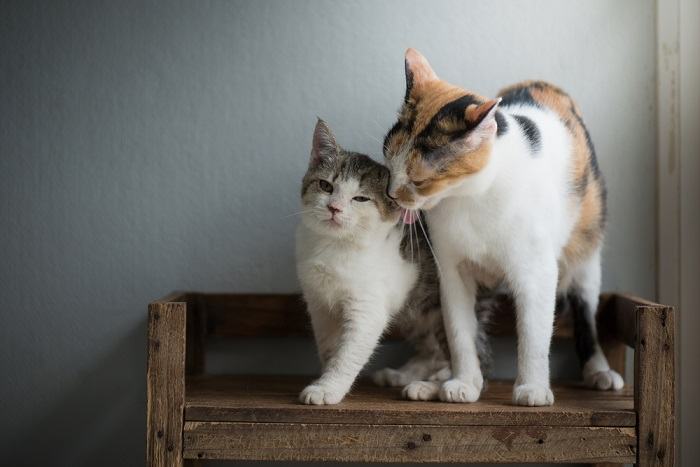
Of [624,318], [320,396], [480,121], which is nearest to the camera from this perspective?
[480,121]

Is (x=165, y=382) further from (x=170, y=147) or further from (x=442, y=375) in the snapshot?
(x=170, y=147)

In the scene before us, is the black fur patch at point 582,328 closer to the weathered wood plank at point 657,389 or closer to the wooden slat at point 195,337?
the weathered wood plank at point 657,389

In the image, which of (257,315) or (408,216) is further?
(257,315)

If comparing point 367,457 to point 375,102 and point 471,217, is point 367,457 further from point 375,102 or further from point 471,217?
point 375,102

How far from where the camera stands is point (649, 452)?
1.20 meters

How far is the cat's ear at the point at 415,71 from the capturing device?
4.36 ft

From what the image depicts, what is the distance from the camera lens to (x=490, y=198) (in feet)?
4.22

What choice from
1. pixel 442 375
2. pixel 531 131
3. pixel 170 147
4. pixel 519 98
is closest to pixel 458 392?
pixel 442 375

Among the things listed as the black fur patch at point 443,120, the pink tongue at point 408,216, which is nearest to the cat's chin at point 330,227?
the pink tongue at point 408,216

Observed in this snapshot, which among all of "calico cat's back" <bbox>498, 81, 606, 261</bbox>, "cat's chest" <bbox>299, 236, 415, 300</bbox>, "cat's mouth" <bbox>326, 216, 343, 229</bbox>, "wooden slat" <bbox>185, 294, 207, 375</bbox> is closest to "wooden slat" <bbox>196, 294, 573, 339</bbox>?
"wooden slat" <bbox>185, 294, 207, 375</bbox>

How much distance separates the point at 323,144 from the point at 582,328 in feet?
2.32

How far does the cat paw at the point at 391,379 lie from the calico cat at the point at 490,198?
7.2 inches

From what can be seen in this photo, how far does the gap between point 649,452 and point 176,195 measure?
3.82 ft

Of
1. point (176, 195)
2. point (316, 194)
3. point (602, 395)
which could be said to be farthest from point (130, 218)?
point (602, 395)
